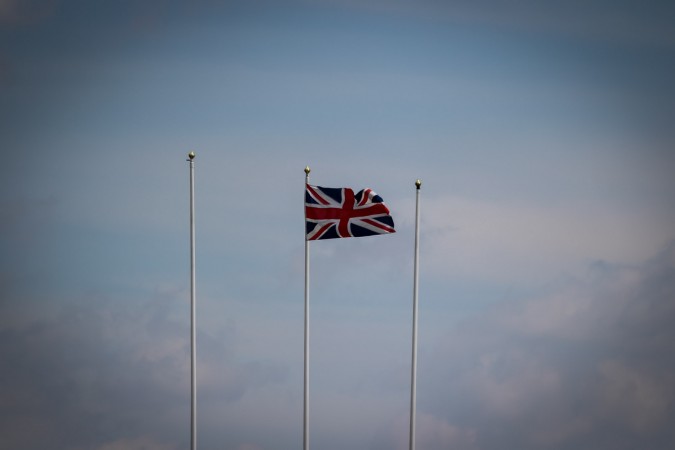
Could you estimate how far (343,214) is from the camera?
111 ft

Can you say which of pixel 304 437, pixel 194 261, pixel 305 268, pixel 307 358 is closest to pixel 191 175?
pixel 194 261

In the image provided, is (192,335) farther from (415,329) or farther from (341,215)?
(415,329)

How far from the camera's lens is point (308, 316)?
113 feet

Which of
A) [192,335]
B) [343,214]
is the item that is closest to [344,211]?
[343,214]

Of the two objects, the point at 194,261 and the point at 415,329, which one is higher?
the point at 194,261

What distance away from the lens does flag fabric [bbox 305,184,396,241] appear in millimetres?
33562

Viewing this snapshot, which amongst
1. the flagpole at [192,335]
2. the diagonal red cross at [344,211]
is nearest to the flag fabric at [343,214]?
the diagonal red cross at [344,211]

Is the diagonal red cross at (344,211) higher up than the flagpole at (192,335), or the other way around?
the diagonal red cross at (344,211)

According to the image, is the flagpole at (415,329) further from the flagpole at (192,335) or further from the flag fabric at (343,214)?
the flagpole at (192,335)

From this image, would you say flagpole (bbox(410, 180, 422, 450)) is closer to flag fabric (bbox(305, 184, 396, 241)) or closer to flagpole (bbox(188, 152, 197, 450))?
flag fabric (bbox(305, 184, 396, 241))

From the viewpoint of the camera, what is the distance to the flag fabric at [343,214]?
3356 cm

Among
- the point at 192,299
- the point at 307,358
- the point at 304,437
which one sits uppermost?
the point at 192,299

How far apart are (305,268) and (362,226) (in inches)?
102

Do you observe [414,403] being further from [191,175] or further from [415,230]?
[191,175]
